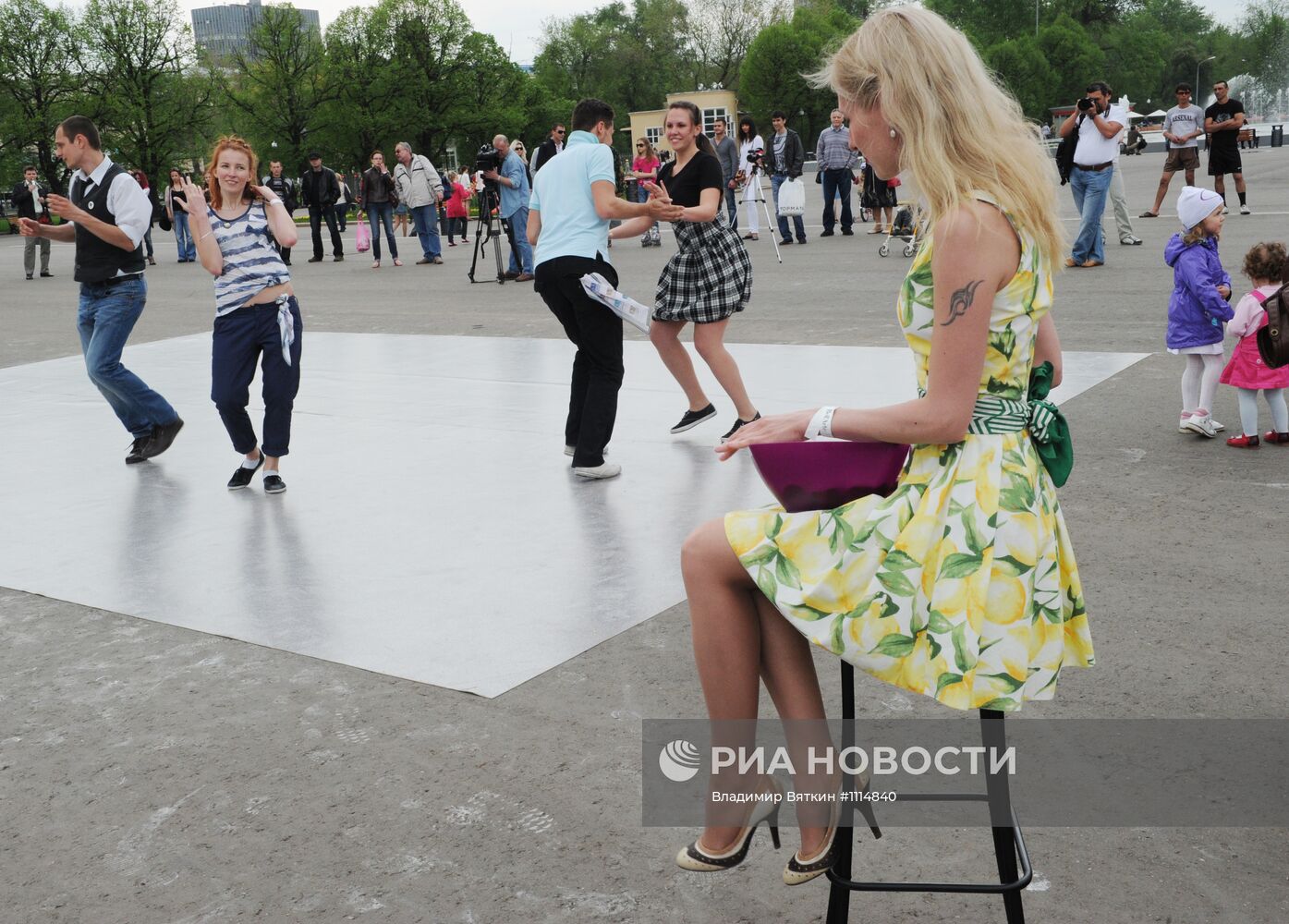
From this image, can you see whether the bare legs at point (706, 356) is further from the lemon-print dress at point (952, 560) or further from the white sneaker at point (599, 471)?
the lemon-print dress at point (952, 560)

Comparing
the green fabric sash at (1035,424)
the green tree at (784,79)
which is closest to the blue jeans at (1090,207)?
the green fabric sash at (1035,424)

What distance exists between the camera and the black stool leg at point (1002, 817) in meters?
2.30

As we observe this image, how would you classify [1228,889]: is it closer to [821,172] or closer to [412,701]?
[412,701]

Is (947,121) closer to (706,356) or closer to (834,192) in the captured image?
(706,356)

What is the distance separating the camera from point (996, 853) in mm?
→ 2377

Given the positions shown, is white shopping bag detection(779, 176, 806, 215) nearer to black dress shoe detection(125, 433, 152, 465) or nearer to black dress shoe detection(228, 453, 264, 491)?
black dress shoe detection(125, 433, 152, 465)

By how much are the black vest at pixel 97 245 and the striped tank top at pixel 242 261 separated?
1.02 meters

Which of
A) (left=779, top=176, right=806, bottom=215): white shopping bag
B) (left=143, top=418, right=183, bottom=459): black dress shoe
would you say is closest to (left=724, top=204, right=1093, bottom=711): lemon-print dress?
(left=143, top=418, right=183, bottom=459): black dress shoe

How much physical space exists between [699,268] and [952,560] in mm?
4915

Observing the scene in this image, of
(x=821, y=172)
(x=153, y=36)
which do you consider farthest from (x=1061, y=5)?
(x=821, y=172)

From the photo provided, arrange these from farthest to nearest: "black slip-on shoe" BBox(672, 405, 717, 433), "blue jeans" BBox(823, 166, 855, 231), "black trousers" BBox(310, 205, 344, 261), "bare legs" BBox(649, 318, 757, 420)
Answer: "black trousers" BBox(310, 205, 344, 261), "blue jeans" BBox(823, 166, 855, 231), "black slip-on shoe" BBox(672, 405, 717, 433), "bare legs" BBox(649, 318, 757, 420)

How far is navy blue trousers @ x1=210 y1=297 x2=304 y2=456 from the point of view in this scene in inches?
258

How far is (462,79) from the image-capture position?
73562mm

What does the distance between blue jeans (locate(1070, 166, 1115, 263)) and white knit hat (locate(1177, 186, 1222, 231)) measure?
267 inches
